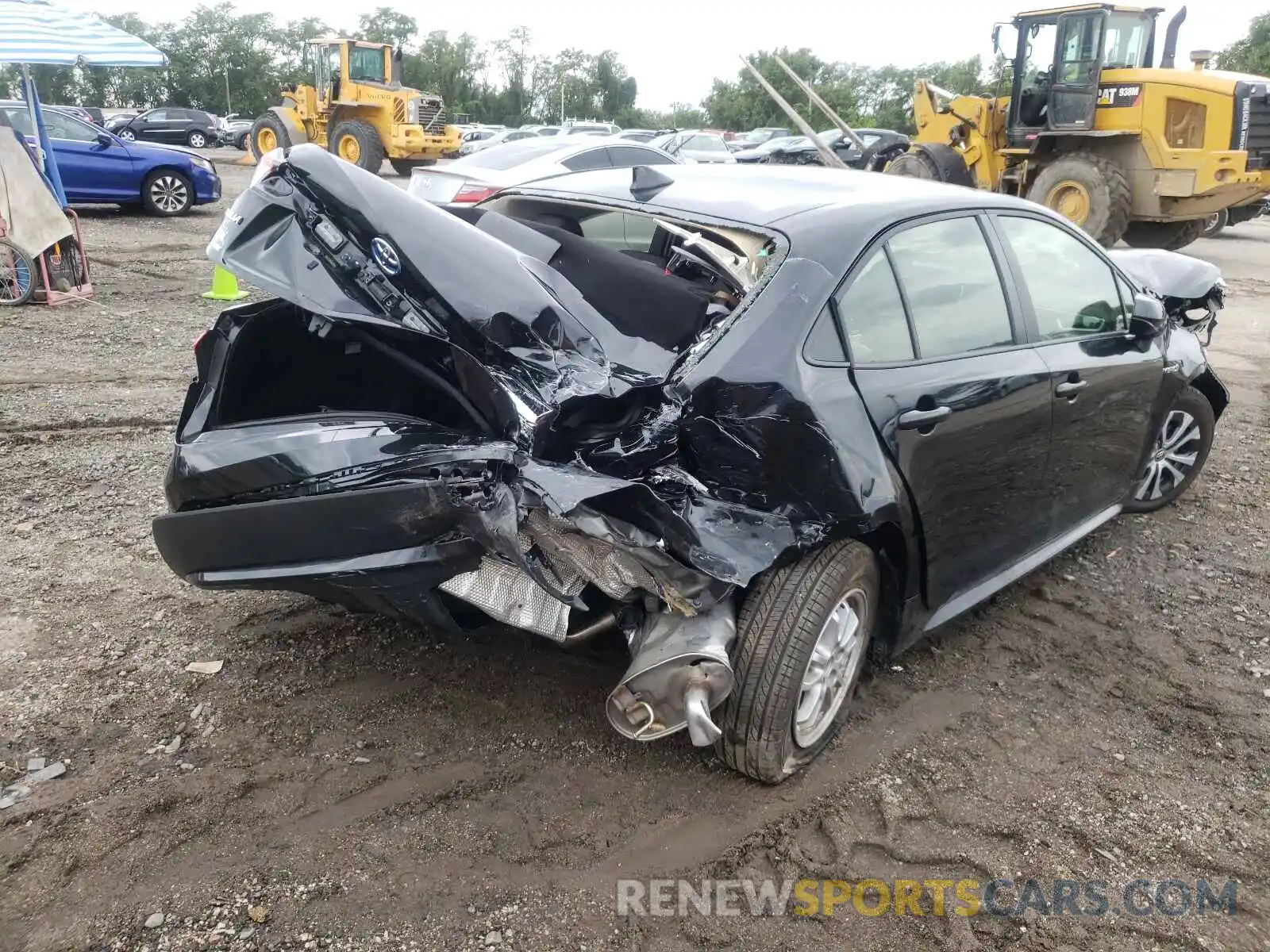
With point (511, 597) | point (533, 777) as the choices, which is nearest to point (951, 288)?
point (511, 597)

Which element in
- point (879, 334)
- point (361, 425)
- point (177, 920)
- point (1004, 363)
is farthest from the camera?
point (1004, 363)

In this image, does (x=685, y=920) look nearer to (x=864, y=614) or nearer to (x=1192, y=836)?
(x=864, y=614)

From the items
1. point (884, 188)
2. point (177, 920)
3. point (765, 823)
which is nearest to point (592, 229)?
point (884, 188)

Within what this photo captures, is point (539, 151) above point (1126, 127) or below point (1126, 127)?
below

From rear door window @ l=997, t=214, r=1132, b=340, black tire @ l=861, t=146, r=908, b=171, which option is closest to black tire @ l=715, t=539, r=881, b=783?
rear door window @ l=997, t=214, r=1132, b=340

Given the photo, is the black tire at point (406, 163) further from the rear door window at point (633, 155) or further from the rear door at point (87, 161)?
the rear door window at point (633, 155)

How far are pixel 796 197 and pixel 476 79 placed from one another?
78.8 meters

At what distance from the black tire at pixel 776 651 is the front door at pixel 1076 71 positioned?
39.5 feet

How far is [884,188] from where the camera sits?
131 inches

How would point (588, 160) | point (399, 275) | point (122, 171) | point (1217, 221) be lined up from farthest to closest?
point (1217, 221)
point (122, 171)
point (588, 160)
point (399, 275)

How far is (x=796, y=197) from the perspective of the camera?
318cm

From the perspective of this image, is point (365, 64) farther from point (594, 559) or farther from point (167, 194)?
point (594, 559)

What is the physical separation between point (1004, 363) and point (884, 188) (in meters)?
0.75

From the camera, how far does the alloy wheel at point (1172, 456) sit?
15.5 ft
